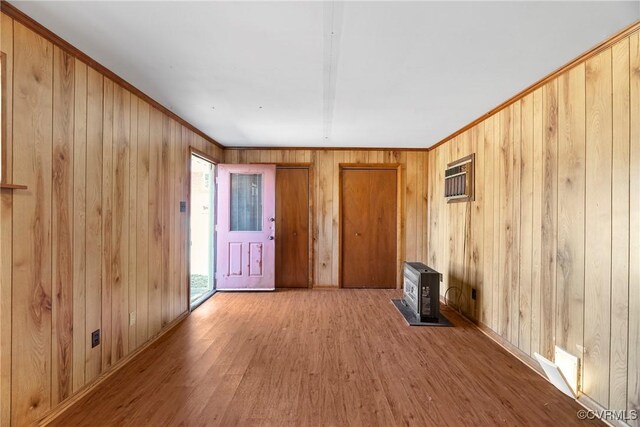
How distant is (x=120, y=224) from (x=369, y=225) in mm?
3351

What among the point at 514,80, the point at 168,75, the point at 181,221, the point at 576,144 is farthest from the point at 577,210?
the point at 181,221

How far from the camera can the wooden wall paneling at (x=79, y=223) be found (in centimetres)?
180

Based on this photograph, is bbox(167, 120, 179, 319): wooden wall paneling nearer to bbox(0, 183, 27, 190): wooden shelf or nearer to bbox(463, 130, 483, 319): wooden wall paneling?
bbox(0, 183, 27, 190): wooden shelf

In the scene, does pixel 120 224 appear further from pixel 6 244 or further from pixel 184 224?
pixel 184 224

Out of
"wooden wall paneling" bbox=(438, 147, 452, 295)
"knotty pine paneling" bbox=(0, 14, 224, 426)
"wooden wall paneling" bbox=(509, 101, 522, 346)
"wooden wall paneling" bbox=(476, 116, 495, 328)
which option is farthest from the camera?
"wooden wall paneling" bbox=(438, 147, 452, 295)

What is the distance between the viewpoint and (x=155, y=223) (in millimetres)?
2678

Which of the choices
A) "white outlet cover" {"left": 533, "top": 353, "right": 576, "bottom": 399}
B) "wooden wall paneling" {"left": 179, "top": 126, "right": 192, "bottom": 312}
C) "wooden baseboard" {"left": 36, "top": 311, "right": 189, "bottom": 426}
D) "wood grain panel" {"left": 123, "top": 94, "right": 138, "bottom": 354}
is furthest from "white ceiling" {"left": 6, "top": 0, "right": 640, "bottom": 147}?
"wooden baseboard" {"left": 36, "top": 311, "right": 189, "bottom": 426}

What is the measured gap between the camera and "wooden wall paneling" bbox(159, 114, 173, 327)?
9.20 ft

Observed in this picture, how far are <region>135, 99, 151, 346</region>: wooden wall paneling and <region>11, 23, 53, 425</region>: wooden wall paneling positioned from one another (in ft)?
2.60

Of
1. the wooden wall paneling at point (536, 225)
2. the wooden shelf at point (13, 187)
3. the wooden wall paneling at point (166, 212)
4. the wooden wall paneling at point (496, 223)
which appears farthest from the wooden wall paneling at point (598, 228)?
the wooden wall paneling at point (166, 212)

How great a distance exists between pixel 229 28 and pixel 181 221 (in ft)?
7.40

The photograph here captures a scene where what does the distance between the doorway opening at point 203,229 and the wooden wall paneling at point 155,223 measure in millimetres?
1217

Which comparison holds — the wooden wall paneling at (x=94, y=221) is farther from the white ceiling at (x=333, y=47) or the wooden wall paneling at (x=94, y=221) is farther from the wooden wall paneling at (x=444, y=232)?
the wooden wall paneling at (x=444, y=232)

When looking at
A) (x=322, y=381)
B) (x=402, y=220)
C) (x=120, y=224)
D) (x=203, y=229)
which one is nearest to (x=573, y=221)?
(x=322, y=381)
